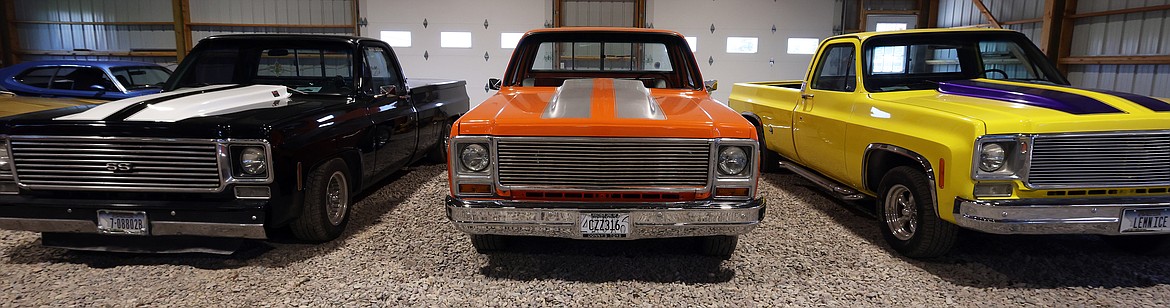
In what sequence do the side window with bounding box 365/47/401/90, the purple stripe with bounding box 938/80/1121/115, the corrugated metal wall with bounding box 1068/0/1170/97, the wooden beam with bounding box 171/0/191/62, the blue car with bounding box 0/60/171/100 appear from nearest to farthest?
the purple stripe with bounding box 938/80/1121/115 → the side window with bounding box 365/47/401/90 → the blue car with bounding box 0/60/171/100 → the corrugated metal wall with bounding box 1068/0/1170/97 → the wooden beam with bounding box 171/0/191/62

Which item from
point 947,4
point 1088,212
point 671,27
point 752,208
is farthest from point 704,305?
point 947,4

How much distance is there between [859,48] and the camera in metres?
4.97

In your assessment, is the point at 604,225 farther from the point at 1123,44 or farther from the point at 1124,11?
the point at 1123,44

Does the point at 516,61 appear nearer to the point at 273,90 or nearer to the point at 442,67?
the point at 273,90

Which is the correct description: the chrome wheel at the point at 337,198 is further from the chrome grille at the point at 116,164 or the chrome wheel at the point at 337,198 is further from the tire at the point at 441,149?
the tire at the point at 441,149

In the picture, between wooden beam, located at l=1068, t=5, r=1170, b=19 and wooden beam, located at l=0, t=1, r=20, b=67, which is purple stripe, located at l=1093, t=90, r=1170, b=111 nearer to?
wooden beam, located at l=1068, t=5, r=1170, b=19

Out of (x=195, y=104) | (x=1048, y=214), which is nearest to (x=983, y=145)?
(x=1048, y=214)

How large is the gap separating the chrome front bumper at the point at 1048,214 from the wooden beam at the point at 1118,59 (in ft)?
26.1

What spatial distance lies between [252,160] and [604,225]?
199cm

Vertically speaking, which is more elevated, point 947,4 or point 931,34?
point 947,4

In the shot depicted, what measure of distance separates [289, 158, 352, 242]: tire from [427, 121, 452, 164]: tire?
2.46 meters

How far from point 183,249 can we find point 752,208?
3.29 meters

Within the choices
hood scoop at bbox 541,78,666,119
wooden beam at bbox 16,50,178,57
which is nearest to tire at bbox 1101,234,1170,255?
hood scoop at bbox 541,78,666,119

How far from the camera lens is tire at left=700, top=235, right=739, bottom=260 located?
153 inches
